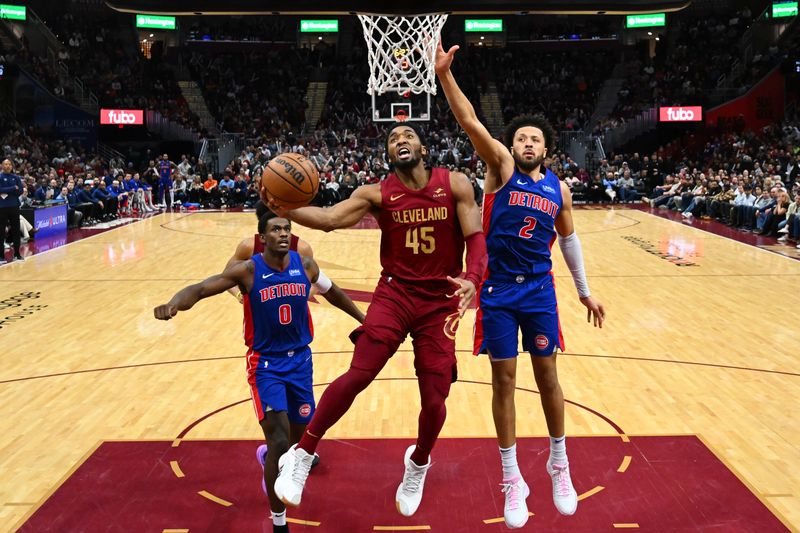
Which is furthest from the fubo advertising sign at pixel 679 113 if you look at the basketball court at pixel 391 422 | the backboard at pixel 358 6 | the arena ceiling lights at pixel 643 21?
the basketball court at pixel 391 422

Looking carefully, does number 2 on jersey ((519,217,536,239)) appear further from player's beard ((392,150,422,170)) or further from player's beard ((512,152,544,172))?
player's beard ((392,150,422,170))

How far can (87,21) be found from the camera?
34.7 m

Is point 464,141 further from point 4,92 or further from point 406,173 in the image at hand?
point 406,173

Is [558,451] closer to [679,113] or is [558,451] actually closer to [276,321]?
[276,321]

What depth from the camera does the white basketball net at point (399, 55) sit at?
16141 mm

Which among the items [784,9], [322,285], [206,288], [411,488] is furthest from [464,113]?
[784,9]

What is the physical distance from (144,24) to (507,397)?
34564 mm

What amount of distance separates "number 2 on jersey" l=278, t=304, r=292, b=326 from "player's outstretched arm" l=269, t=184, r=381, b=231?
0.64 m

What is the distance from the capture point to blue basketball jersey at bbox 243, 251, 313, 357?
447cm

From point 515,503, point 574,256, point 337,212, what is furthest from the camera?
point 574,256

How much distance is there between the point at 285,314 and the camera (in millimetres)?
4484

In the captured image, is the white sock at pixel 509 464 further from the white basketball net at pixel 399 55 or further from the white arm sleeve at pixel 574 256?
the white basketball net at pixel 399 55

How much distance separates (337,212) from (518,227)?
3.26ft

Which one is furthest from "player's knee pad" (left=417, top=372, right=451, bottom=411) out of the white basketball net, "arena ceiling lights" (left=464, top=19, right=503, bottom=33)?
"arena ceiling lights" (left=464, top=19, right=503, bottom=33)
